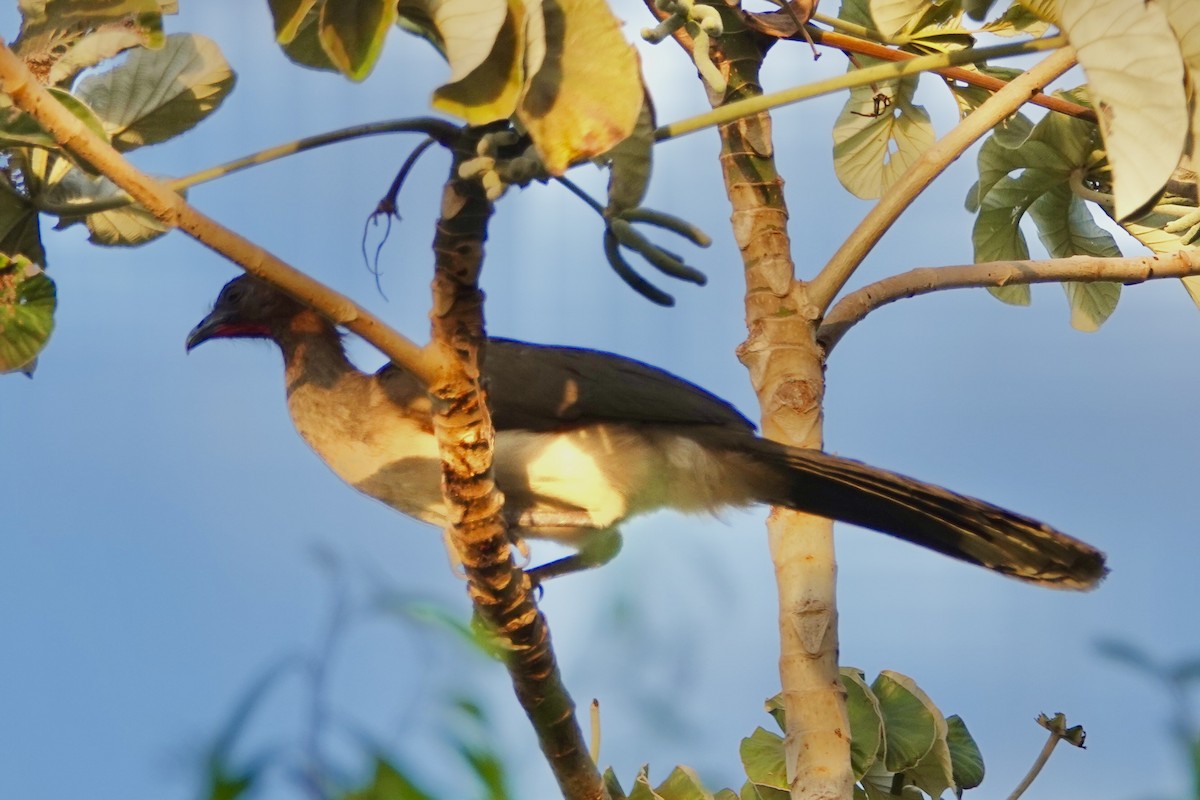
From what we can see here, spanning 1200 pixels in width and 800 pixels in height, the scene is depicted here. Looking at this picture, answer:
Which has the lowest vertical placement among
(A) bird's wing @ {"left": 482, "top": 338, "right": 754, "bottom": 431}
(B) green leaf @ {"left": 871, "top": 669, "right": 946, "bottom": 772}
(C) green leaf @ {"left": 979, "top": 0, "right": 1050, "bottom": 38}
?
(B) green leaf @ {"left": 871, "top": 669, "right": 946, "bottom": 772}

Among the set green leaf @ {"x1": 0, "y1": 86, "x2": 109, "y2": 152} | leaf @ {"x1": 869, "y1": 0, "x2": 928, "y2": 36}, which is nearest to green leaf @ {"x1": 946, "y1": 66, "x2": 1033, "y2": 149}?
leaf @ {"x1": 869, "y1": 0, "x2": 928, "y2": 36}

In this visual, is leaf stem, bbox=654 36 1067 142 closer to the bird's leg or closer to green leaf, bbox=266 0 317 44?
green leaf, bbox=266 0 317 44

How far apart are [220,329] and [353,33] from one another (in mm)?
3196

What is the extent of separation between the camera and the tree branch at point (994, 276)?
3398 mm

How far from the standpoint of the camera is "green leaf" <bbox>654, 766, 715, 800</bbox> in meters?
3.10

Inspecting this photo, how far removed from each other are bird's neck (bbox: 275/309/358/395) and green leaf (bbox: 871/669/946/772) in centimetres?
217

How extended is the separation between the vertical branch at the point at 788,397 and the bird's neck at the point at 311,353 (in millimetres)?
1646

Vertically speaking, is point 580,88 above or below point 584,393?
below

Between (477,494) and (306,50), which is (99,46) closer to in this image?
(306,50)

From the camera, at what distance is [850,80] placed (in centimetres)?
177

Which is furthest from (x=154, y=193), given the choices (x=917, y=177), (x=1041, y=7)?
(x=917, y=177)

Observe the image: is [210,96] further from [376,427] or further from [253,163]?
[376,427]

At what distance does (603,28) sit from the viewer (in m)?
1.60

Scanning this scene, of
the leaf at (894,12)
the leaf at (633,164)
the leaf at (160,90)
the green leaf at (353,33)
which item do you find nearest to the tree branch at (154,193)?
the green leaf at (353,33)
